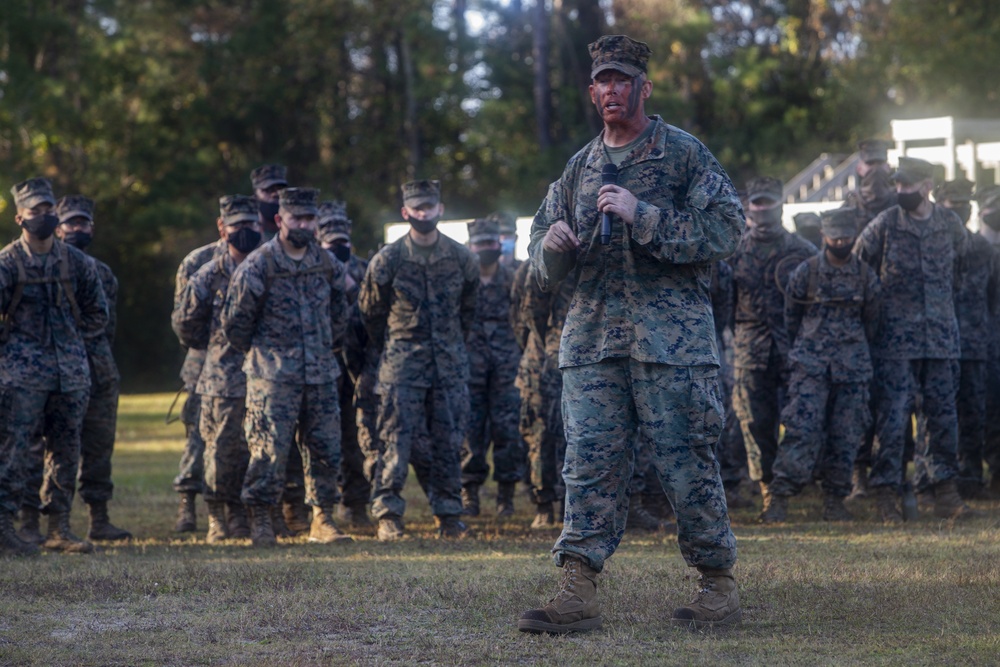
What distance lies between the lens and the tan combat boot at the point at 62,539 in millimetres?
9602

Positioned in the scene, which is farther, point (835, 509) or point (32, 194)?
point (835, 509)

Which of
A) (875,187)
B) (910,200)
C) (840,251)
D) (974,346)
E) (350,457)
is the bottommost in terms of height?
(350,457)

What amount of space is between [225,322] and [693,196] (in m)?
4.31

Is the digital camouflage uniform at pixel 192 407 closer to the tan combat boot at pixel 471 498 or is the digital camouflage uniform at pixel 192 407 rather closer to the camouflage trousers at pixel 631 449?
the tan combat boot at pixel 471 498

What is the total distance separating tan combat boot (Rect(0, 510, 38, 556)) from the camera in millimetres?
9188

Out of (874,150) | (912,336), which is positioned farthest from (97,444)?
(874,150)

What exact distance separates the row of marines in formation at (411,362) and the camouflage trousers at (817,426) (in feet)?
0.05

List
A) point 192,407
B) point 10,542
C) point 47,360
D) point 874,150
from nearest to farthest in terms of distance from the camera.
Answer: point 10,542 → point 47,360 → point 192,407 → point 874,150

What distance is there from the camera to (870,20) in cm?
3403

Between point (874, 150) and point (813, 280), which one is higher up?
point (874, 150)

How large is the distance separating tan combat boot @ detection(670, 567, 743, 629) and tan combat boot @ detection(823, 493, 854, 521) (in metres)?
4.14

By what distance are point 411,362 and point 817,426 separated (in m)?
2.97

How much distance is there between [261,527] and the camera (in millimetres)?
9758

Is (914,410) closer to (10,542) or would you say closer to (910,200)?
(910,200)
